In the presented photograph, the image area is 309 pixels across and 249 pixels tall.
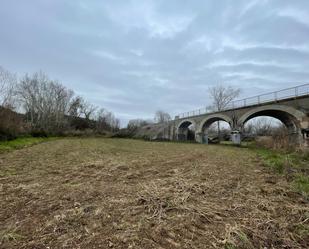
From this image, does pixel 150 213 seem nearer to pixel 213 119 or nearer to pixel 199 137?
pixel 213 119

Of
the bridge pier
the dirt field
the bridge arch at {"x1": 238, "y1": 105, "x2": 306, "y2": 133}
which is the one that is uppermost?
the bridge arch at {"x1": 238, "y1": 105, "x2": 306, "y2": 133}

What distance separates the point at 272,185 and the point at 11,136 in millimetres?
19011

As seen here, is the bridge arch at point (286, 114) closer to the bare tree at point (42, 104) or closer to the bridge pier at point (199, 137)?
the bridge pier at point (199, 137)

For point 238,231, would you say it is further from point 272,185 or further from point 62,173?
point 62,173

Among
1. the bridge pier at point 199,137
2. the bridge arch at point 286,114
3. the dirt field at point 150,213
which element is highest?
the bridge arch at point 286,114

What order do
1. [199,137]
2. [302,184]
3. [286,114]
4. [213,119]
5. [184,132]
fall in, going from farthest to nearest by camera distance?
[184,132] < [199,137] < [213,119] < [286,114] < [302,184]

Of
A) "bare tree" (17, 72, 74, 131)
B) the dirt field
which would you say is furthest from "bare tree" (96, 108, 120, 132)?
the dirt field

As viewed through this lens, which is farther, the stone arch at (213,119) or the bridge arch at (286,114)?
the stone arch at (213,119)

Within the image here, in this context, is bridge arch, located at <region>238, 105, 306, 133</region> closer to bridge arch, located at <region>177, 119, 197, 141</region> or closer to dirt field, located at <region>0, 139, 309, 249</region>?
bridge arch, located at <region>177, 119, 197, 141</region>

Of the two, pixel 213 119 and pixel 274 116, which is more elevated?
pixel 213 119

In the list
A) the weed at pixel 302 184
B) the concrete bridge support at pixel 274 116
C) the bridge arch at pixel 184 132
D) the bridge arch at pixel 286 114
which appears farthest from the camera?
the bridge arch at pixel 184 132

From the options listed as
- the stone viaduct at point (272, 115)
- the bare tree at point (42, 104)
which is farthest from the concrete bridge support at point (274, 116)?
the bare tree at point (42, 104)

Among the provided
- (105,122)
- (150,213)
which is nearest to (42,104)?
(105,122)

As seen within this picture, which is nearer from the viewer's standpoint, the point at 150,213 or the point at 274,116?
the point at 150,213
